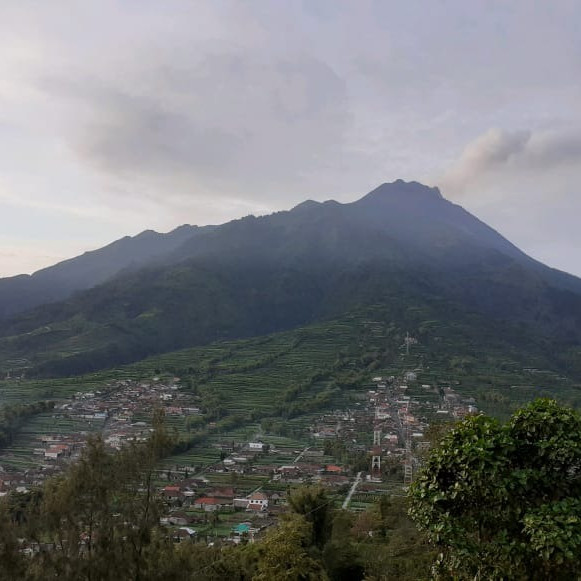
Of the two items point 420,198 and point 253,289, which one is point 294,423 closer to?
point 253,289

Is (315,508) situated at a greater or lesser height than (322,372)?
greater

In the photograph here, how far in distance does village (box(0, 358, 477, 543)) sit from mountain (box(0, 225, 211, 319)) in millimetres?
64945

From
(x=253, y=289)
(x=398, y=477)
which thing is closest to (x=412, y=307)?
(x=253, y=289)

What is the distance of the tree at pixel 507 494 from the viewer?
4.42 m

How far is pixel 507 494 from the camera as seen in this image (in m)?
4.54

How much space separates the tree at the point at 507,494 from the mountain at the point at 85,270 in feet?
361

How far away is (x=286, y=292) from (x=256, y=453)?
247ft

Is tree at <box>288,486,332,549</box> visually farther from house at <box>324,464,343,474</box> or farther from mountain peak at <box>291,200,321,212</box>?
mountain peak at <box>291,200,321,212</box>

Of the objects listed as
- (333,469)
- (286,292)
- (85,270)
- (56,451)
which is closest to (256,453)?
(333,469)

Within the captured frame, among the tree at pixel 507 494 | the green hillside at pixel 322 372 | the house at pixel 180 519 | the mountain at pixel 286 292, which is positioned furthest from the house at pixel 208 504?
the mountain at pixel 286 292

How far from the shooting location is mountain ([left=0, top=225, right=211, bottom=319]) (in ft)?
392

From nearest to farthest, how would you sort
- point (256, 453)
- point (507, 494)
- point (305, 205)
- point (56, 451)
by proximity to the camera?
point (507, 494)
point (56, 451)
point (256, 453)
point (305, 205)

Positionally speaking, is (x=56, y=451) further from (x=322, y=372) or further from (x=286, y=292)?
(x=286, y=292)

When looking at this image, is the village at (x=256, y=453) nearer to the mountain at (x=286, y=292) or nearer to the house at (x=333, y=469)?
the house at (x=333, y=469)
